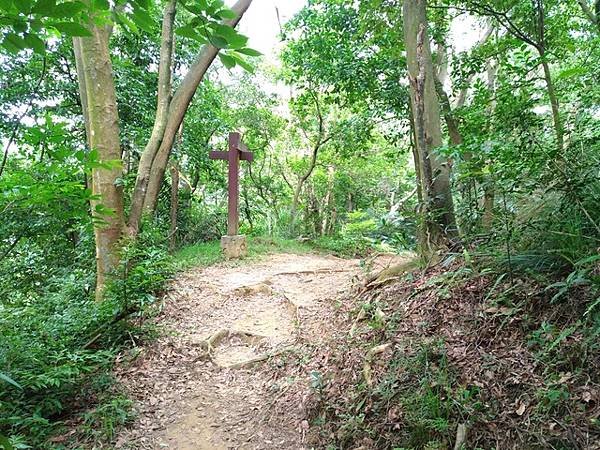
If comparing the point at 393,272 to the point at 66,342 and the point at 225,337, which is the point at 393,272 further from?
the point at 66,342

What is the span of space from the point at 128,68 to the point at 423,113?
261 inches

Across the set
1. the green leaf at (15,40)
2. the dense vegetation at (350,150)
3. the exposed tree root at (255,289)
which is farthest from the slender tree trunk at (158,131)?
the green leaf at (15,40)

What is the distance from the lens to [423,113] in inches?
151

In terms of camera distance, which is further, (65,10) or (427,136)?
(427,136)

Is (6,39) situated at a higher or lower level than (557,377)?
higher

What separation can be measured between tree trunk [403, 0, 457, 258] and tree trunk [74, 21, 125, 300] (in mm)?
3606

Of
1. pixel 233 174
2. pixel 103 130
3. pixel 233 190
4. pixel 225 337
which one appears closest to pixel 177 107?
pixel 103 130

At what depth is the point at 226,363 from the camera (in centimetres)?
436

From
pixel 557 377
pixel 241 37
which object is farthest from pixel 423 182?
pixel 241 37

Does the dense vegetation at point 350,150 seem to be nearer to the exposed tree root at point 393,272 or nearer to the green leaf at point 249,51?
the green leaf at point 249,51

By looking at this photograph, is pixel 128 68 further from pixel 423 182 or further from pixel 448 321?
pixel 448 321

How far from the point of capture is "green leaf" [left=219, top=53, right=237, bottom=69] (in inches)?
56.3

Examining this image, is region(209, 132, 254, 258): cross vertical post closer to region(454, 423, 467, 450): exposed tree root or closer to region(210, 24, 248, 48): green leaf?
region(454, 423, 467, 450): exposed tree root

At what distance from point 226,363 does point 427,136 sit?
3.24 metres
